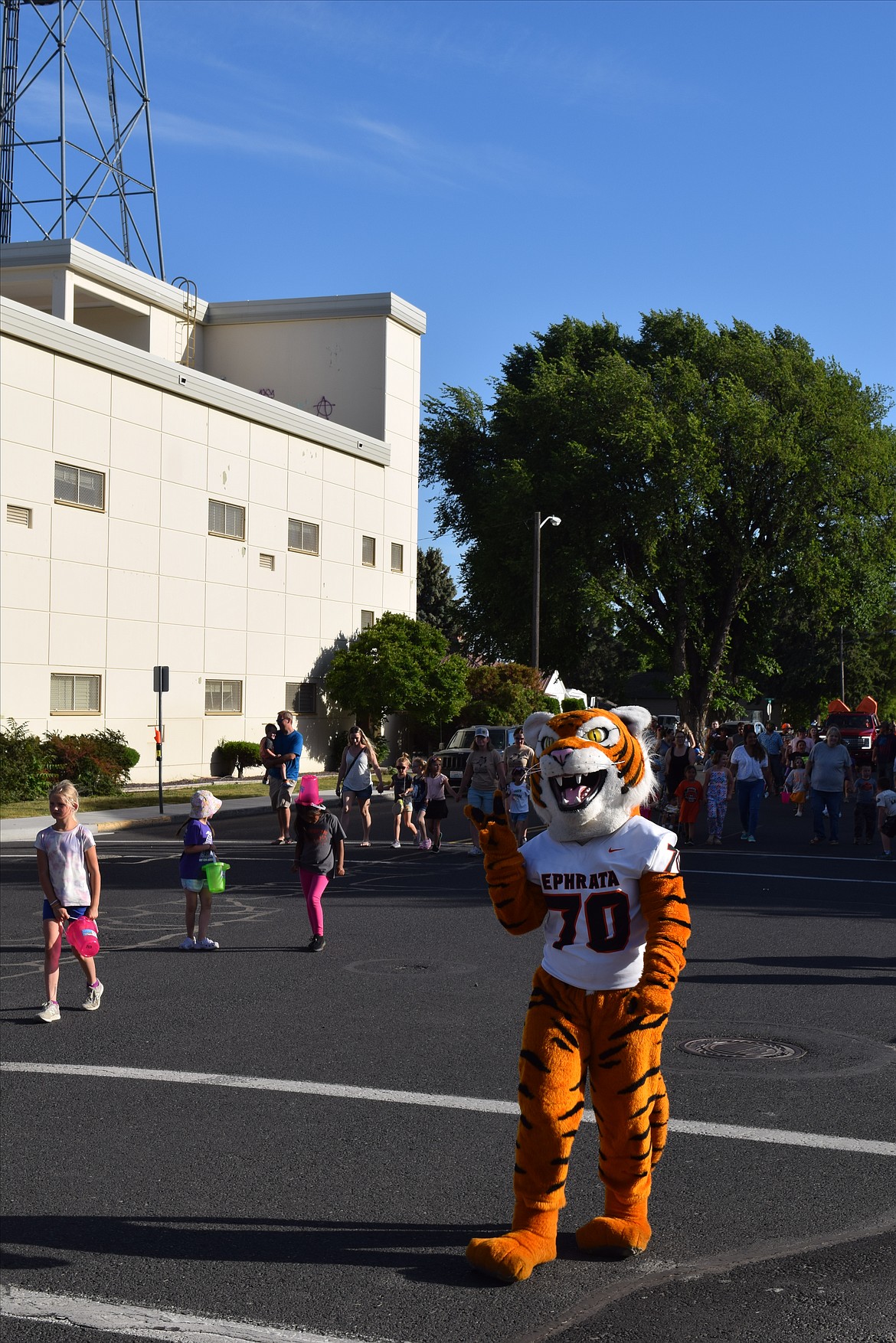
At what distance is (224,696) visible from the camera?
35219mm

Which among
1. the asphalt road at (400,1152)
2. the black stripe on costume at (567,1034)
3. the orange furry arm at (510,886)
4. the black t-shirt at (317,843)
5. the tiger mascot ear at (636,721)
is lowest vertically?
the asphalt road at (400,1152)

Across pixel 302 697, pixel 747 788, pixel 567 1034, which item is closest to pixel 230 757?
pixel 302 697

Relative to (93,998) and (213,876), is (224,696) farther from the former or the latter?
(93,998)

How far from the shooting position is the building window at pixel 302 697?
125ft

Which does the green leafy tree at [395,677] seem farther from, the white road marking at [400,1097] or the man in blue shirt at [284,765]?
the white road marking at [400,1097]

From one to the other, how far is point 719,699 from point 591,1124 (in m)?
46.0

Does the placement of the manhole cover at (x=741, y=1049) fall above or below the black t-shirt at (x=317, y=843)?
below

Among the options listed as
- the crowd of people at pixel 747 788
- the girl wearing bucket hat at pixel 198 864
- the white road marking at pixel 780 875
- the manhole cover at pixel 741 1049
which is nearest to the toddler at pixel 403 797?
the crowd of people at pixel 747 788

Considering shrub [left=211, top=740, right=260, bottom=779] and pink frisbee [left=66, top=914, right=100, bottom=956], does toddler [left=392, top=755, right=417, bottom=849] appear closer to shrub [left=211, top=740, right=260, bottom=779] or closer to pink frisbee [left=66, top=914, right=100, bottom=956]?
pink frisbee [left=66, top=914, right=100, bottom=956]

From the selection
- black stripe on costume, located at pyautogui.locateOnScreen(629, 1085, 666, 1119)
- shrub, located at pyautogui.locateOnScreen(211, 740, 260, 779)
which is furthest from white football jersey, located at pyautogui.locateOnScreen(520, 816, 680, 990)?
shrub, located at pyautogui.locateOnScreen(211, 740, 260, 779)

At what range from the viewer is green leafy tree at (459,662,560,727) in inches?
1601

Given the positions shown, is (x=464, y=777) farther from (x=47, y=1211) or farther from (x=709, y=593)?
(x=709, y=593)

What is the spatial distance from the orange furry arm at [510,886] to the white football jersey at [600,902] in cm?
4

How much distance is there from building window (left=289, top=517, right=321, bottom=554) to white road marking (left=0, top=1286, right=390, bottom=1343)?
3442 centimetres
